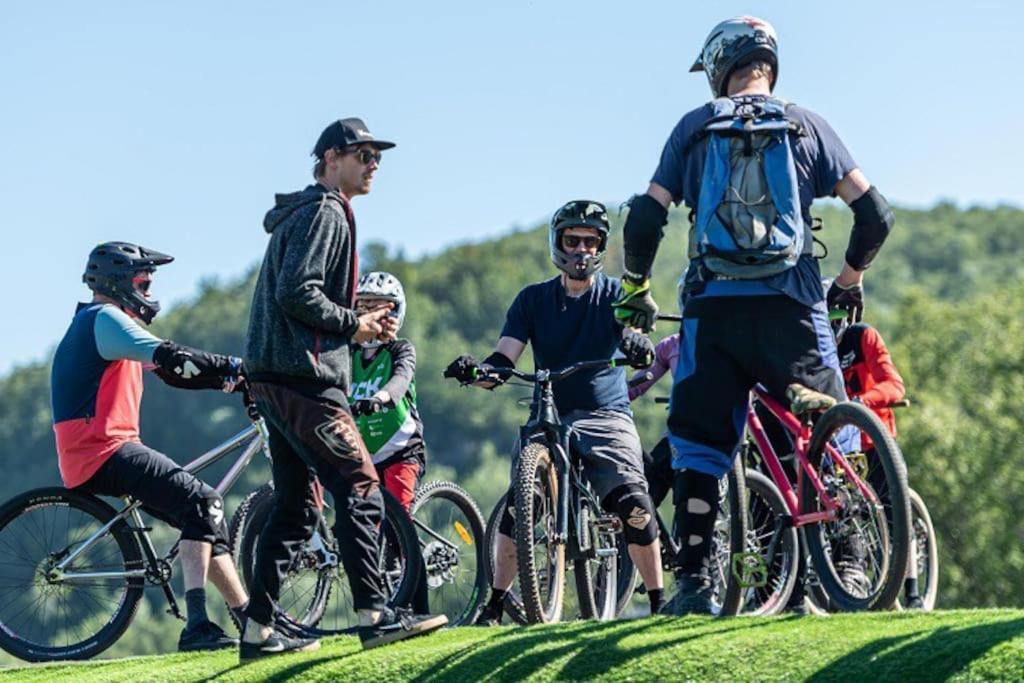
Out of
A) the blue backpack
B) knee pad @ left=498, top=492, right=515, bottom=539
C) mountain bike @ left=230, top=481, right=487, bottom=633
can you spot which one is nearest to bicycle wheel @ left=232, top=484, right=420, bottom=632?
mountain bike @ left=230, top=481, right=487, bottom=633

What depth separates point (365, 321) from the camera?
30.5 ft

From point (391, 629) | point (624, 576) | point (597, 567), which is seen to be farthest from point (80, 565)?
point (624, 576)

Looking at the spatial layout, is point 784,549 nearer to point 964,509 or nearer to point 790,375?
point 790,375

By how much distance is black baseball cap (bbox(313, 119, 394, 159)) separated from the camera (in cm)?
→ 930

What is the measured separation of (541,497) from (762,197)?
254 centimetres

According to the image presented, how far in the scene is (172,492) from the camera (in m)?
10.8

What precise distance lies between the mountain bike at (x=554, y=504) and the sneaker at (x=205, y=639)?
64.4 inches

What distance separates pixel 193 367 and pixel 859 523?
3.87m

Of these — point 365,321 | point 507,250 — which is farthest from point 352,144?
point 507,250

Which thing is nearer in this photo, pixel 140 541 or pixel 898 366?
pixel 140 541

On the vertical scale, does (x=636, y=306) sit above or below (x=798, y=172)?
below

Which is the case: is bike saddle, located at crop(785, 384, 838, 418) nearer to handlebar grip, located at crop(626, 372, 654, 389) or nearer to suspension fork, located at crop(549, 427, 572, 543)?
suspension fork, located at crop(549, 427, 572, 543)

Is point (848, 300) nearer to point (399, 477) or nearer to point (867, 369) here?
point (867, 369)

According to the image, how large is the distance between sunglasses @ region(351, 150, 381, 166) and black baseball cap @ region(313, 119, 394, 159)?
0.13 ft
